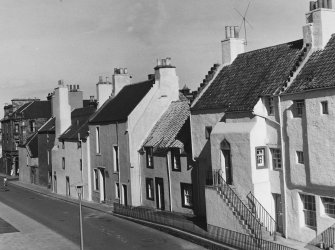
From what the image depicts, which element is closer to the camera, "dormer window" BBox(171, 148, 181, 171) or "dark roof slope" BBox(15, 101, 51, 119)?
"dormer window" BBox(171, 148, 181, 171)

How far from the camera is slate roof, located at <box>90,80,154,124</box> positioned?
41.7 meters

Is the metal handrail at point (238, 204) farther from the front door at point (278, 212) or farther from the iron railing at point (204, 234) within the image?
the front door at point (278, 212)

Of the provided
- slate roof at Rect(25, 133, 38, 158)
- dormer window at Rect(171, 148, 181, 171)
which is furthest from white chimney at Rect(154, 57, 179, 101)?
→ slate roof at Rect(25, 133, 38, 158)

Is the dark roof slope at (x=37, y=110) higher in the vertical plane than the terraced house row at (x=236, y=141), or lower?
higher

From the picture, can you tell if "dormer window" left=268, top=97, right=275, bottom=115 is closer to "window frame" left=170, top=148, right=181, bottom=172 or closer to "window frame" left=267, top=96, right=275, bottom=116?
"window frame" left=267, top=96, right=275, bottom=116

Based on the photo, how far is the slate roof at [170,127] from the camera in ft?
122

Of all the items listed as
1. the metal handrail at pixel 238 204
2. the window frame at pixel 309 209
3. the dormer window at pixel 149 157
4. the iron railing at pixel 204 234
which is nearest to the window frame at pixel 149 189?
the dormer window at pixel 149 157

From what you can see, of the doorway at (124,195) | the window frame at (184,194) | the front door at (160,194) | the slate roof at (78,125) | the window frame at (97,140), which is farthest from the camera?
the slate roof at (78,125)

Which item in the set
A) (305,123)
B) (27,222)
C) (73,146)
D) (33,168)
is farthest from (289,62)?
(33,168)

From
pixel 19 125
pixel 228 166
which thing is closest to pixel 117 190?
pixel 228 166

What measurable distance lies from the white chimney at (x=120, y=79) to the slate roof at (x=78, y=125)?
529 centimetres

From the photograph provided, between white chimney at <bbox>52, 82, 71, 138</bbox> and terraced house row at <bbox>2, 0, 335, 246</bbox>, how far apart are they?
32.4 feet

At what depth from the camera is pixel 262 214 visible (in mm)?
26672

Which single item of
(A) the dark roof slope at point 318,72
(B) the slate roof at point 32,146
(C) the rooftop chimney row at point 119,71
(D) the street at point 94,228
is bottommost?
(D) the street at point 94,228
